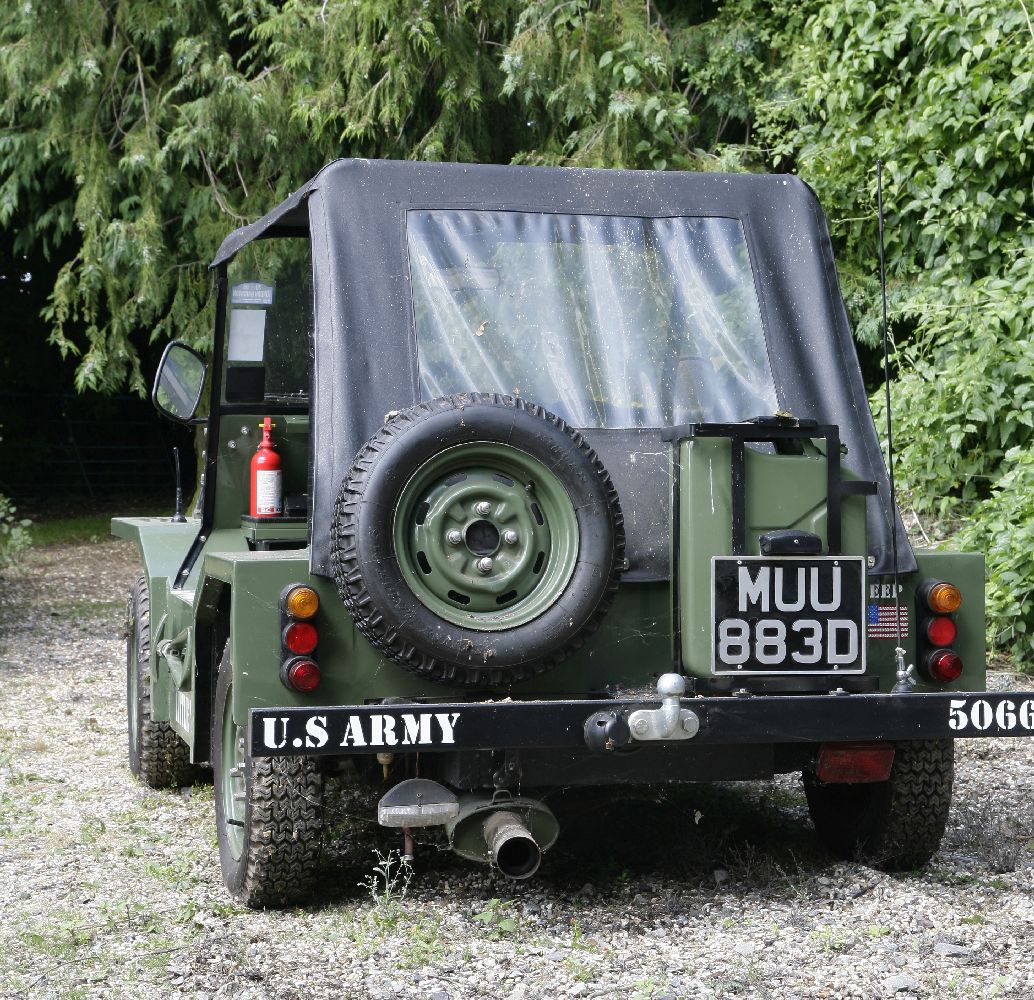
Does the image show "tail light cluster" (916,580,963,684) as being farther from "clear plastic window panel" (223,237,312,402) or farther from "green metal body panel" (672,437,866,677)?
"clear plastic window panel" (223,237,312,402)

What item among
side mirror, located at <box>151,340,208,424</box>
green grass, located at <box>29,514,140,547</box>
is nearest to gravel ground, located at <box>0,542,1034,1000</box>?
side mirror, located at <box>151,340,208,424</box>

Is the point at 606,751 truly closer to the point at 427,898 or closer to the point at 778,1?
the point at 427,898

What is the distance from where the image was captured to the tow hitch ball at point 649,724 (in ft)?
13.9

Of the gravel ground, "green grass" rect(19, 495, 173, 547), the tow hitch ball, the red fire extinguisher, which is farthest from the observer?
"green grass" rect(19, 495, 173, 547)

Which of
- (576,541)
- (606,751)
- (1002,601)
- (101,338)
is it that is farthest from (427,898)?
(101,338)

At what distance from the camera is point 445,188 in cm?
511

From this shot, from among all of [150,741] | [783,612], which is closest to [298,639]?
[783,612]

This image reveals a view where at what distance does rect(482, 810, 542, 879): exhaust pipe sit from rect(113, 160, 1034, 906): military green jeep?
0.01 meters

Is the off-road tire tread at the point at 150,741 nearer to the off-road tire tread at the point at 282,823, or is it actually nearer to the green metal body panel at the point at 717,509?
the off-road tire tread at the point at 282,823

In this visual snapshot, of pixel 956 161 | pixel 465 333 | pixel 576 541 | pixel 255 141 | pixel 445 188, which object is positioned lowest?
pixel 576 541

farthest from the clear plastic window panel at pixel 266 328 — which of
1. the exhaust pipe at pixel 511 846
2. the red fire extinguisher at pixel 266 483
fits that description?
the exhaust pipe at pixel 511 846

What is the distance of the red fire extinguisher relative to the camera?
5.97 metres

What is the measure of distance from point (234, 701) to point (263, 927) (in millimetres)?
693

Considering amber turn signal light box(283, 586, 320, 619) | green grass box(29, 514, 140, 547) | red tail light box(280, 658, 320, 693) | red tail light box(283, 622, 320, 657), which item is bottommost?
red tail light box(280, 658, 320, 693)
